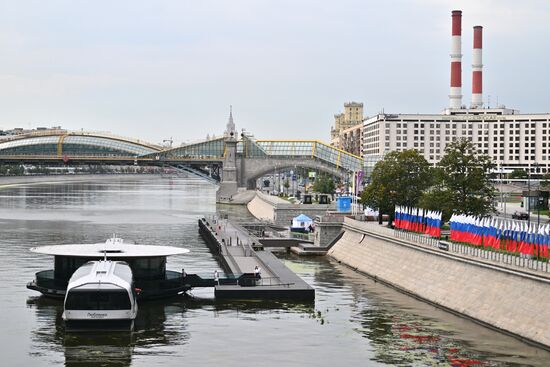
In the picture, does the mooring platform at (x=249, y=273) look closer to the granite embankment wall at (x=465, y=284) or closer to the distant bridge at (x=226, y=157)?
the granite embankment wall at (x=465, y=284)

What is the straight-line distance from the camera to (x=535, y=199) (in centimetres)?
8794

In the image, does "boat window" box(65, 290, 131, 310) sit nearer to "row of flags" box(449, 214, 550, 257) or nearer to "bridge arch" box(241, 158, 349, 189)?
"row of flags" box(449, 214, 550, 257)

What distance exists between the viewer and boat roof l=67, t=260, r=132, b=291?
4500cm

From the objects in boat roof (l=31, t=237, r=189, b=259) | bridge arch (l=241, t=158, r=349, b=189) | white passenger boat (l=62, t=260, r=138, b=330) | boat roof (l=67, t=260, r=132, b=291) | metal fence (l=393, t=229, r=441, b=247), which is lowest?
white passenger boat (l=62, t=260, r=138, b=330)

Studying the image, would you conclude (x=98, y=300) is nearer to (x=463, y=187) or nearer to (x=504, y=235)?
(x=504, y=235)

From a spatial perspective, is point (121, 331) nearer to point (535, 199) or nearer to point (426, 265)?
point (426, 265)

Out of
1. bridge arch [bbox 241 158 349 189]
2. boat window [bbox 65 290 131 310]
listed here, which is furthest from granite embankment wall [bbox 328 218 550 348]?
bridge arch [bbox 241 158 349 189]

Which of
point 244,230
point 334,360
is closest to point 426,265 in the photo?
point 334,360

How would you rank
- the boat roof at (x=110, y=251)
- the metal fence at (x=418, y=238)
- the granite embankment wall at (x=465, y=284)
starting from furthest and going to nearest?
1. the metal fence at (x=418, y=238)
2. the boat roof at (x=110, y=251)
3. the granite embankment wall at (x=465, y=284)

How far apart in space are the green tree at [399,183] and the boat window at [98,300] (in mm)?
39682

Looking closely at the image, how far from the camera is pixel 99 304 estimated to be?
148 ft

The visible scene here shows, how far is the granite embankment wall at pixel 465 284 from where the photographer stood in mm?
41812

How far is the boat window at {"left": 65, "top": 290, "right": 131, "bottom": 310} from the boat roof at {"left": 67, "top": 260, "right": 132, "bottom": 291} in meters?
0.28

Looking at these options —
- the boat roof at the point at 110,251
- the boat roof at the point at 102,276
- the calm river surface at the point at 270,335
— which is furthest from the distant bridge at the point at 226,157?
the boat roof at the point at 102,276
